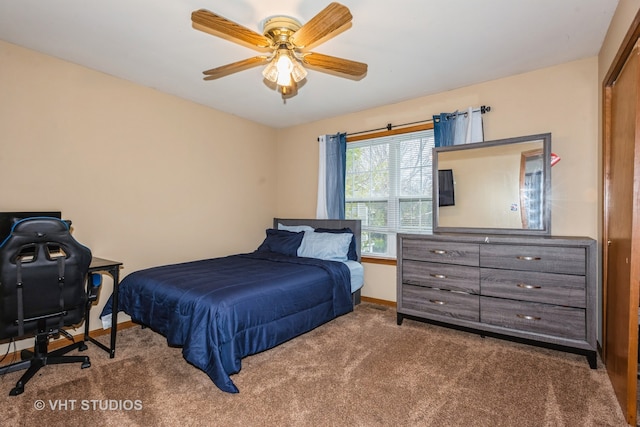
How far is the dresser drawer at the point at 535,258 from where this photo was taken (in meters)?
2.44

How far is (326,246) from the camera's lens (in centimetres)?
373

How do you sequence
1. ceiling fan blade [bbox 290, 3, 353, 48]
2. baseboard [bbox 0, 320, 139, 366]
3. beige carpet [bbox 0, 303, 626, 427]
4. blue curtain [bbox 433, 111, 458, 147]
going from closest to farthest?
1. ceiling fan blade [bbox 290, 3, 353, 48]
2. beige carpet [bbox 0, 303, 626, 427]
3. baseboard [bbox 0, 320, 139, 366]
4. blue curtain [bbox 433, 111, 458, 147]

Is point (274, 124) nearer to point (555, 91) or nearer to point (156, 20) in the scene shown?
point (156, 20)

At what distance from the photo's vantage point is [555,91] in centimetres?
291

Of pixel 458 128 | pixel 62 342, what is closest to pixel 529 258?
pixel 458 128

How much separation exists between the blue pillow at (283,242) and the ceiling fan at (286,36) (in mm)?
2120

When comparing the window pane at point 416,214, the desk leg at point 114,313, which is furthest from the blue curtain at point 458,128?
the desk leg at point 114,313

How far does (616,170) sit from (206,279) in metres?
3.11

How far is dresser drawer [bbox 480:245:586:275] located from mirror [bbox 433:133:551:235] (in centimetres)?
36

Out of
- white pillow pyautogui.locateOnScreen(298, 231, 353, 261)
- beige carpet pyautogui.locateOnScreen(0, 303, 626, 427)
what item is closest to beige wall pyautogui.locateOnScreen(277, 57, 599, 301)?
beige carpet pyautogui.locateOnScreen(0, 303, 626, 427)

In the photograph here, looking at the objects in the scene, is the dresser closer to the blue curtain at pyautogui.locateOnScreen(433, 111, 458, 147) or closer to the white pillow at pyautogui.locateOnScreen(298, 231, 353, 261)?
the white pillow at pyautogui.locateOnScreen(298, 231, 353, 261)

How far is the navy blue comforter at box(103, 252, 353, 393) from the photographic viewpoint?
2.13 meters

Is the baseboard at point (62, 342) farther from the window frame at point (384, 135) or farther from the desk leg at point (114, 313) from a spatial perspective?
the window frame at point (384, 135)

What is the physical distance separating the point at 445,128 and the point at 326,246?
1.82m
